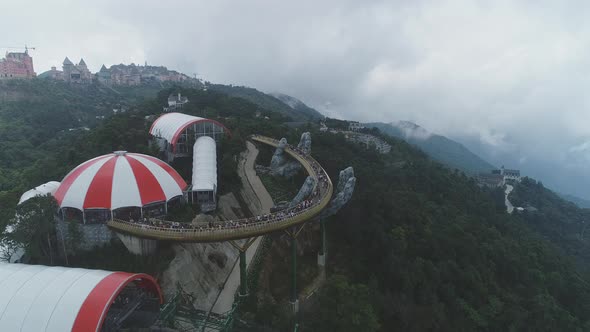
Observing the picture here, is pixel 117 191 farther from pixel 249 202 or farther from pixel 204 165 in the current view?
pixel 249 202

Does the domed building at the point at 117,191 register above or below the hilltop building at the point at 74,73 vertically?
below

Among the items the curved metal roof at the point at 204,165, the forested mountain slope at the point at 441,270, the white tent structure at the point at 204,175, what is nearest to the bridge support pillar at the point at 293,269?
the forested mountain slope at the point at 441,270

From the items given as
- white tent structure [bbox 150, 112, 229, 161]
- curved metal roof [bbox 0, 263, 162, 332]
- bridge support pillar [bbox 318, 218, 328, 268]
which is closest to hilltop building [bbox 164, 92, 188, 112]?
white tent structure [bbox 150, 112, 229, 161]

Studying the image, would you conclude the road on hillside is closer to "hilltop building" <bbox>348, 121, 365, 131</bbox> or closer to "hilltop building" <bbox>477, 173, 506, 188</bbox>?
"hilltop building" <bbox>477, 173, 506, 188</bbox>

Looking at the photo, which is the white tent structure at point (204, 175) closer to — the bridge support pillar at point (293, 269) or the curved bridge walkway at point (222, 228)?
the curved bridge walkway at point (222, 228)

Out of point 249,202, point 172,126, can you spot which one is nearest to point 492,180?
point 249,202

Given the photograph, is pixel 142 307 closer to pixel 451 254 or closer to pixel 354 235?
pixel 354 235
